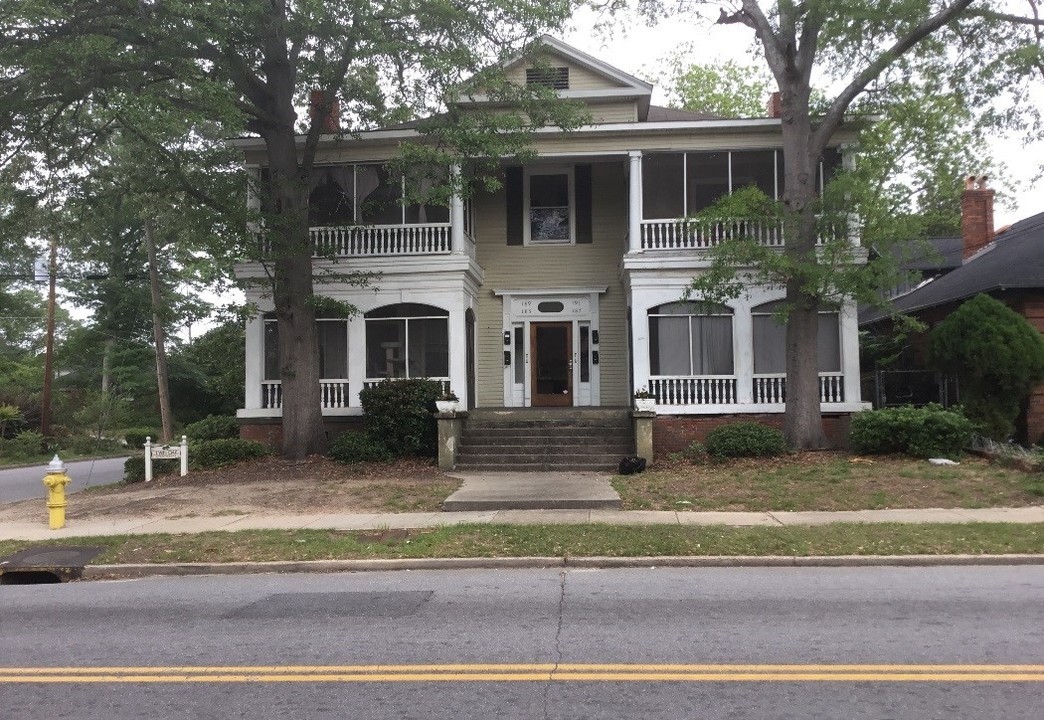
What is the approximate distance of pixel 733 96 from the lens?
38.2 metres

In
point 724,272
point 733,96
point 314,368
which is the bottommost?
point 314,368

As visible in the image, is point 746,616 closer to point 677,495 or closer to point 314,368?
point 677,495

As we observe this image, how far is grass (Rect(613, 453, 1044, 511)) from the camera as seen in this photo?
12.2 metres

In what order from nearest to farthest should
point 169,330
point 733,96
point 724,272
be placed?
point 724,272
point 733,96
point 169,330

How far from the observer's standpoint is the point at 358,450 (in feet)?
57.4

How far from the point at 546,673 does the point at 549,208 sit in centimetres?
1700

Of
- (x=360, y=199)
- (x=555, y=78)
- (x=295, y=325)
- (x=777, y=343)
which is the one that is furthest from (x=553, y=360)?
(x=555, y=78)

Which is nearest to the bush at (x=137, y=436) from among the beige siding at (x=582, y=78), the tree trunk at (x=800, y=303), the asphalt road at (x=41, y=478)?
the asphalt road at (x=41, y=478)

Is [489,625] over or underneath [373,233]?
underneath

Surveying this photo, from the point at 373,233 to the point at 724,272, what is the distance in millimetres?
8247

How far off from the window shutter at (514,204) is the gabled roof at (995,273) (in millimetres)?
9465

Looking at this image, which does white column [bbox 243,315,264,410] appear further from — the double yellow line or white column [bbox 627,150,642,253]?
the double yellow line

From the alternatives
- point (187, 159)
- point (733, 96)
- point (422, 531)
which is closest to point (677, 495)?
point (422, 531)

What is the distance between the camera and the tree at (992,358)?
16172 millimetres
